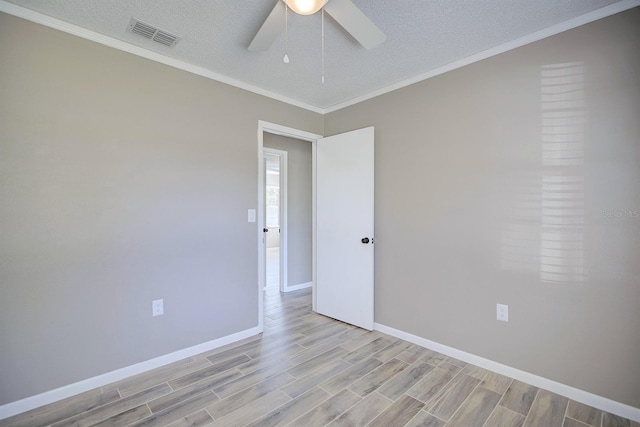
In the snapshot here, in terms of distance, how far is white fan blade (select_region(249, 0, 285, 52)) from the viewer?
163 centimetres

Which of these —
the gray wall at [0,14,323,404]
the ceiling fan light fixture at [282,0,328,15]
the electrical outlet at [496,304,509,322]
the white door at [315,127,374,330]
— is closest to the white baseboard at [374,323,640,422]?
the electrical outlet at [496,304,509,322]

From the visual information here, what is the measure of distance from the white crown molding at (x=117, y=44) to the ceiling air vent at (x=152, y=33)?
0.67ft

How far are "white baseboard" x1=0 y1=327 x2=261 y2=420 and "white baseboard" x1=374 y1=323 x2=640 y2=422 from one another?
1798 millimetres

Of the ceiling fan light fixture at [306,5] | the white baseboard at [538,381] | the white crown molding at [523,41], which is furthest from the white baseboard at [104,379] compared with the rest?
the white crown molding at [523,41]

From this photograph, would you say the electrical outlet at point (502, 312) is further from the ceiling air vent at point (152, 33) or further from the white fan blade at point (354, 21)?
the ceiling air vent at point (152, 33)

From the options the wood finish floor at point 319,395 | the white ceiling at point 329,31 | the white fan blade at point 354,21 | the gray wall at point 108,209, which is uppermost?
the white ceiling at point 329,31

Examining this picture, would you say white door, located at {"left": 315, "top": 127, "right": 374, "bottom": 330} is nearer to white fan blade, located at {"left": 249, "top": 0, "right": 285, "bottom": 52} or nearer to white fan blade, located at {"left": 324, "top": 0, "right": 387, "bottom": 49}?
white fan blade, located at {"left": 324, "top": 0, "right": 387, "bottom": 49}

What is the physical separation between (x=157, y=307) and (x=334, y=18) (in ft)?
8.02

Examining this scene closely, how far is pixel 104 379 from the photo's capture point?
210 cm

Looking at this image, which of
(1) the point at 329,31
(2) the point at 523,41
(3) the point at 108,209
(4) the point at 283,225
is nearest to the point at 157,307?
(3) the point at 108,209

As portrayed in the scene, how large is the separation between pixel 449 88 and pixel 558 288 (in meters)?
1.77

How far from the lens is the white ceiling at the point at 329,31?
1807mm

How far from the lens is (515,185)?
2189mm

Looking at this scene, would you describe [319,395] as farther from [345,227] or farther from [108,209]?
[108,209]
